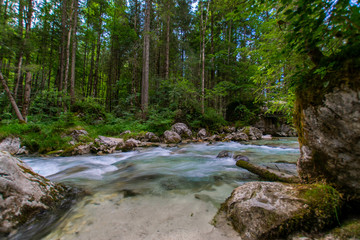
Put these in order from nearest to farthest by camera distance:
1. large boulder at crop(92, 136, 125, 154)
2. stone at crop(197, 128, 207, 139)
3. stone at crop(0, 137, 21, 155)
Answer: stone at crop(0, 137, 21, 155)
large boulder at crop(92, 136, 125, 154)
stone at crop(197, 128, 207, 139)

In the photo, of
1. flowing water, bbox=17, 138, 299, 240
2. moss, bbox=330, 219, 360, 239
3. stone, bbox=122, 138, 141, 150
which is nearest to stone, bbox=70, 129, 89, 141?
stone, bbox=122, 138, 141, 150

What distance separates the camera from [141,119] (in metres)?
12.4

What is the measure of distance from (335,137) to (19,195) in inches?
149

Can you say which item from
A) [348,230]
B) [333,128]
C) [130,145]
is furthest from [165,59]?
[348,230]

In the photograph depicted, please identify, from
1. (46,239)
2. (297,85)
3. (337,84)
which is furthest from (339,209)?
(46,239)

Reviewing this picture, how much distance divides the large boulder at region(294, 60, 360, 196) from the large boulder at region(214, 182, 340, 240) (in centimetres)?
23

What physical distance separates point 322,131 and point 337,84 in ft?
1.77

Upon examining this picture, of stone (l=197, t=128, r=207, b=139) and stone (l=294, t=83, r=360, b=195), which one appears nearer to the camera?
stone (l=294, t=83, r=360, b=195)

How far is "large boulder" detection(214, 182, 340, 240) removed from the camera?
145 centimetres

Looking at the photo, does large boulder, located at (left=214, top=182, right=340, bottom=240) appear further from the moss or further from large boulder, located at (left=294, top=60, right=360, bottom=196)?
large boulder, located at (left=294, top=60, right=360, bottom=196)

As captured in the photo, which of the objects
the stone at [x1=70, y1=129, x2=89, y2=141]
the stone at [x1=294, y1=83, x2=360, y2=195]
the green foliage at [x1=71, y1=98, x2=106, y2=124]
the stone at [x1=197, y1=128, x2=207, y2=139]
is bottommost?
the stone at [x1=197, y1=128, x2=207, y2=139]

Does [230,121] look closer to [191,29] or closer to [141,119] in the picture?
[141,119]

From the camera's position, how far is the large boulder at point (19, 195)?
5.91 ft

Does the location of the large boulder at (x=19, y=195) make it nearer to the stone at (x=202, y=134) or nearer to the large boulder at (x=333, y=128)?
the large boulder at (x=333, y=128)
